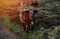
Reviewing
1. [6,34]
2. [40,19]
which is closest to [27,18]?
[40,19]

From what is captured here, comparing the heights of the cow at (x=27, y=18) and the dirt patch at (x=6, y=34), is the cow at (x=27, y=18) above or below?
above

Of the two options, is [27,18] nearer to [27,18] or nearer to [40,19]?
[27,18]

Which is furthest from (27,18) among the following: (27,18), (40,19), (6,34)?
(6,34)

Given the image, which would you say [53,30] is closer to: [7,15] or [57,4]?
[57,4]

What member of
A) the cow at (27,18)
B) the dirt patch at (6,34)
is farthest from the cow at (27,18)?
the dirt patch at (6,34)

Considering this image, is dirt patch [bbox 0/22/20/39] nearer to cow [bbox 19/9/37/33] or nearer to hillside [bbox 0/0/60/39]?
hillside [bbox 0/0/60/39]

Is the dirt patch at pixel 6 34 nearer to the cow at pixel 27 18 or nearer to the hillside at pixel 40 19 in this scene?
the hillside at pixel 40 19

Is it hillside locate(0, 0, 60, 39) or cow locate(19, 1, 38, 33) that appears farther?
cow locate(19, 1, 38, 33)

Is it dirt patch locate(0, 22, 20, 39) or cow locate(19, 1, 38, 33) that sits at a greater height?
cow locate(19, 1, 38, 33)

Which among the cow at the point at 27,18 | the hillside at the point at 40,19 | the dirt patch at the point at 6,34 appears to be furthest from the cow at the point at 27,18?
the dirt patch at the point at 6,34

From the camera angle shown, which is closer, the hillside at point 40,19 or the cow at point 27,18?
the hillside at point 40,19

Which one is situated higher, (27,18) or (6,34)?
(27,18)

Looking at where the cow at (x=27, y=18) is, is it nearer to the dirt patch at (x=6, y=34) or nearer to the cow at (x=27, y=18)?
the cow at (x=27, y=18)

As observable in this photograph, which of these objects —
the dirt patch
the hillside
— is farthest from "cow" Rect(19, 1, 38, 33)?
the dirt patch
